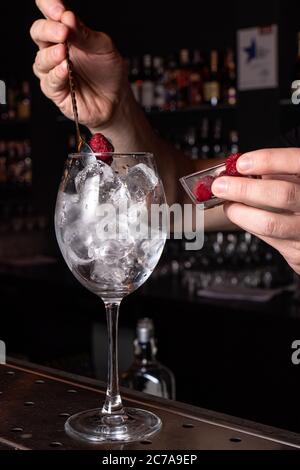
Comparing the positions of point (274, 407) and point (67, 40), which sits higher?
point (67, 40)

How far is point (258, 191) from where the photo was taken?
3.16 feet

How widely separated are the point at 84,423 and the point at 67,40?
2.48 feet

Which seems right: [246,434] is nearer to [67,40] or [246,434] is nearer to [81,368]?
[67,40]

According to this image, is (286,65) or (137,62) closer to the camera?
(286,65)

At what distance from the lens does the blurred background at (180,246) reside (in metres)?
3.12

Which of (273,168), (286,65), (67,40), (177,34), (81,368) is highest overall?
(177,34)

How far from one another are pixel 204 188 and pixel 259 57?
3114 millimetres

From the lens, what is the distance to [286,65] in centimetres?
391

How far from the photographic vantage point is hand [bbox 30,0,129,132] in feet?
4.49

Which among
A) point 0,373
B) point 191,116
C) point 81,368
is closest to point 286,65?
point 191,116

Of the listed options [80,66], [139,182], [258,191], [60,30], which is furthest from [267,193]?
[80,66]

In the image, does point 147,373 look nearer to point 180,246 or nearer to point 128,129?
point 128,129

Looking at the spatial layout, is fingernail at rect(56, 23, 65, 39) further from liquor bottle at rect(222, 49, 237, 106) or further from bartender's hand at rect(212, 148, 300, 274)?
liquor bottle at rect(222, 49, 237, 106)

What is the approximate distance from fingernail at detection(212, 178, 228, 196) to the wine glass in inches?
2.7
